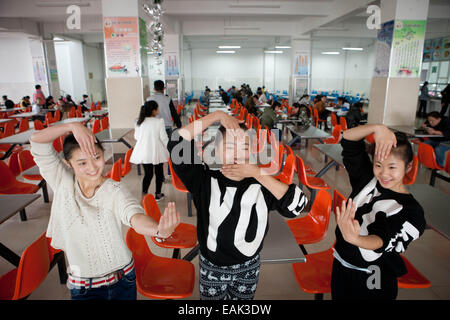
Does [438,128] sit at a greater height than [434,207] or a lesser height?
greater

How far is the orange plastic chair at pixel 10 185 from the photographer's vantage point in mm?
3461

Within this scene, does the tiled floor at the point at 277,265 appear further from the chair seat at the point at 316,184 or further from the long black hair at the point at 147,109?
the long black hair at the point at 147,109

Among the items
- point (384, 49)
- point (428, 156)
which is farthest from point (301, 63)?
point (428, 156)

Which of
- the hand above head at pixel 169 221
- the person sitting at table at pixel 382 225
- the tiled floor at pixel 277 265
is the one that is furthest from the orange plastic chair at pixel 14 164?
the person sitting at table at pixel 382 225

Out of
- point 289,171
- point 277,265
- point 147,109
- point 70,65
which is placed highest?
point 70,65

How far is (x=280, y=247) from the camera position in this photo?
1926mm

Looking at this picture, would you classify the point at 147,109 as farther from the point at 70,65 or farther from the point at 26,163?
the point at 70,65

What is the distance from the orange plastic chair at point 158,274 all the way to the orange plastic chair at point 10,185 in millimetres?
2217

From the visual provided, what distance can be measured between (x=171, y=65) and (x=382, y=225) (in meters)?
12.2

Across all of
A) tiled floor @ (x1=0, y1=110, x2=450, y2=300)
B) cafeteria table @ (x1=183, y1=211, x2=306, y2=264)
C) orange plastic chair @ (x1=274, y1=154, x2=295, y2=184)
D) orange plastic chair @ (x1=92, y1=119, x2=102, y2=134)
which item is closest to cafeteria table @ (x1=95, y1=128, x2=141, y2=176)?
orange plastic chair @ (x1=92, y1=119, x2=102, y2=134)

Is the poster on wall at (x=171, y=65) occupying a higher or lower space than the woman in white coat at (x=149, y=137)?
higher

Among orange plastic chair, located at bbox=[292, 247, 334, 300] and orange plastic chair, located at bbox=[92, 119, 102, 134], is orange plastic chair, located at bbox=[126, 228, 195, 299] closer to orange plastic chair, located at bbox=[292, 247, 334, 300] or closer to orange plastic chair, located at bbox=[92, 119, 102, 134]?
orange plastic chair, located at bbox=[292, 247, 334, 300]

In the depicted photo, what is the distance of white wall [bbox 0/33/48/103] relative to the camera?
43.7 ft
